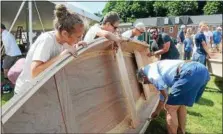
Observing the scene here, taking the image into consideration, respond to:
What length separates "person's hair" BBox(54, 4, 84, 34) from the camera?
250 cm

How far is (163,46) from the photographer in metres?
7.03

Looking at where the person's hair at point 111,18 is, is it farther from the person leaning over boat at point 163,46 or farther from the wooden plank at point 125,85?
the person leaning over boat at point 163,46

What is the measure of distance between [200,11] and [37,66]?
207 ft

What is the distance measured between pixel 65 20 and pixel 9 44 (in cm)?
560

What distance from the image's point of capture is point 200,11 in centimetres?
6288

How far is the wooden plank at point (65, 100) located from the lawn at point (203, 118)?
2.71 m

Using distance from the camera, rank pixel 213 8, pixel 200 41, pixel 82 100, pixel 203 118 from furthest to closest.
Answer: pixel 213 8, pixel 200 41, pixel 203 118, pixel 82 100

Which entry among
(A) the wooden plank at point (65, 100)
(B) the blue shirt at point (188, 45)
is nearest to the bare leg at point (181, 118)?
(A) the wooden plank at point (65, 100)

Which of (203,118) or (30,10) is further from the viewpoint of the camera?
(30,10)

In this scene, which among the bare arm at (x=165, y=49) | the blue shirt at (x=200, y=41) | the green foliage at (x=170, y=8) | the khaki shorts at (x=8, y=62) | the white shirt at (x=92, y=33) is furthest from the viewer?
the green foliage at (x=170, y=8)

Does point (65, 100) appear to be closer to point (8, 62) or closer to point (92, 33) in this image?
point (92, 33)

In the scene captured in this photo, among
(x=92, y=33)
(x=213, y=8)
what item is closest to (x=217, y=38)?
(x=92, y=33)

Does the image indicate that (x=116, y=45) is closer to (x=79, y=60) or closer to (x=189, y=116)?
(x=79, y=60)

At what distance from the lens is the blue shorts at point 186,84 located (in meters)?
4.29
